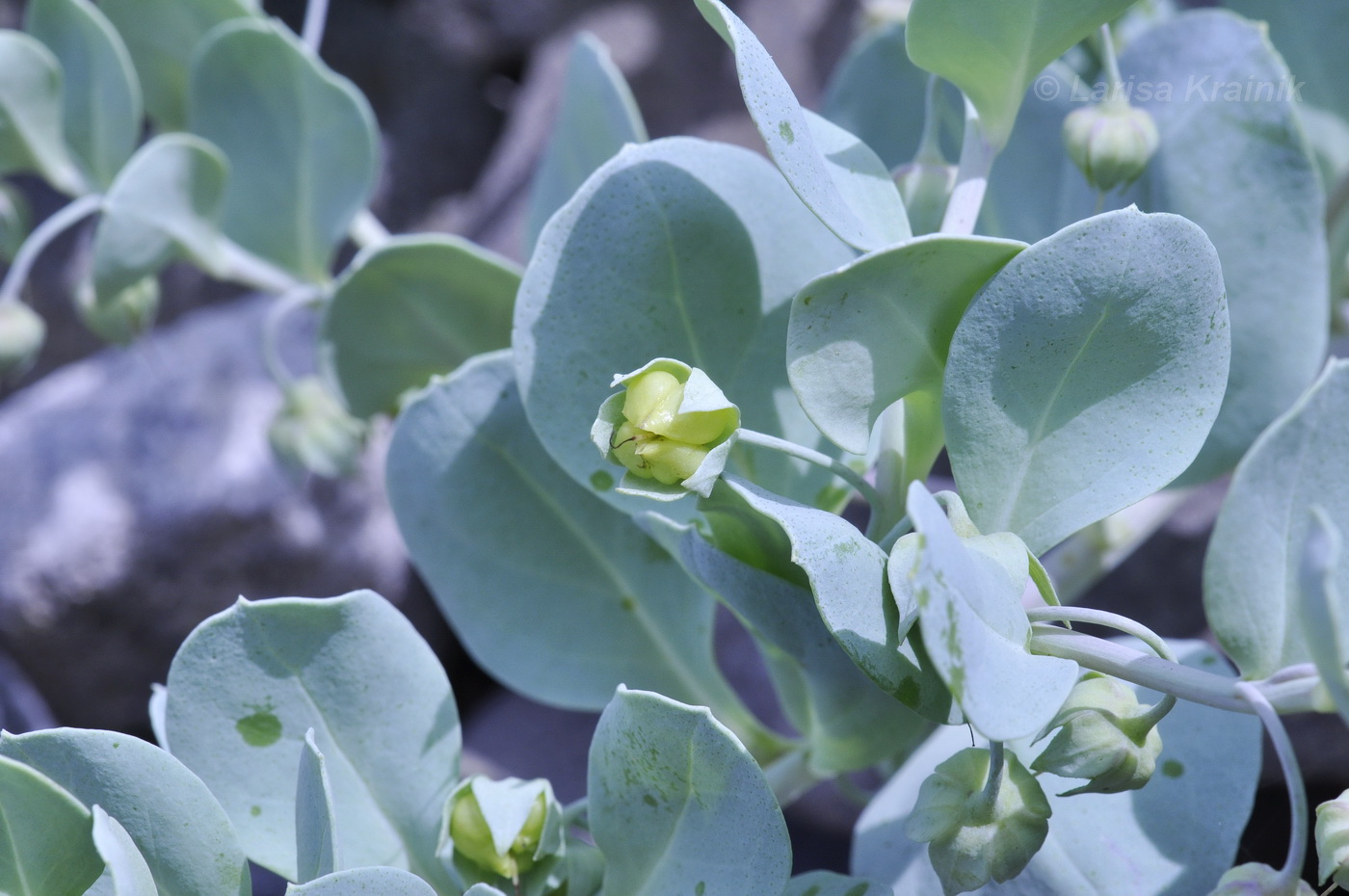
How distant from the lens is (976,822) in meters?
0.40

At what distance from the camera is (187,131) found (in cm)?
83

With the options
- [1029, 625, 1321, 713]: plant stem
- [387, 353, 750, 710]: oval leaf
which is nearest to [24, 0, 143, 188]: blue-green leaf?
[387, 353, 750, 710]: oval leaf

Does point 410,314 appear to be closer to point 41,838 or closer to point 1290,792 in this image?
point 41,838

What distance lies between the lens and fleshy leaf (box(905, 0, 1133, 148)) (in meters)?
0.45

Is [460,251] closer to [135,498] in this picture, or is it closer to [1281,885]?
[1281,885]

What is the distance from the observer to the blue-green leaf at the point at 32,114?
70 centimetres

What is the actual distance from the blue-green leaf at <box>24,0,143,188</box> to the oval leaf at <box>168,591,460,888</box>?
0.45 metres

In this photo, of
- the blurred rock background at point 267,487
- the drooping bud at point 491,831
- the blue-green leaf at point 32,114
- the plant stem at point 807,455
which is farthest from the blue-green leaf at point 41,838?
the blurred rock background at point 267,487

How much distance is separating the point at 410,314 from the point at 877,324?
0.37 metres

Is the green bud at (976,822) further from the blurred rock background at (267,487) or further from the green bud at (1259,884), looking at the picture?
the blurred rock background at (267,487)

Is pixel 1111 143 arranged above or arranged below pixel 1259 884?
above

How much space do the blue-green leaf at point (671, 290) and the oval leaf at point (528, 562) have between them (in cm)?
7

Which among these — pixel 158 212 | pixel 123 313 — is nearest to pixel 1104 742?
pixel 158 212

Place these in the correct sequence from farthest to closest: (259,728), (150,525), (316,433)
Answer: (150,525) → (316,433) → (259,728)
